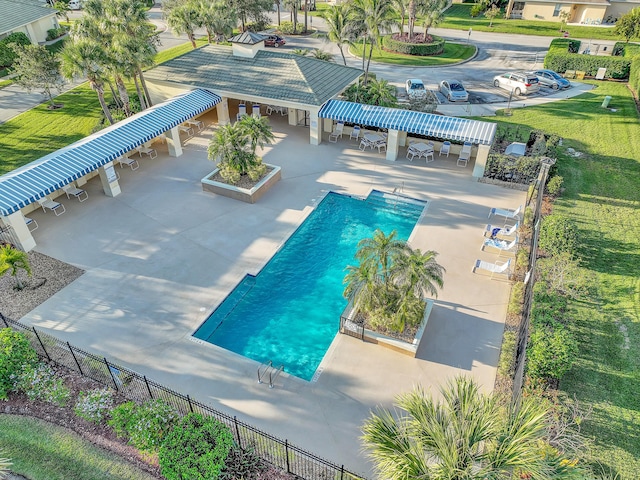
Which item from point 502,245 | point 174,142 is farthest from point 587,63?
point 174,142

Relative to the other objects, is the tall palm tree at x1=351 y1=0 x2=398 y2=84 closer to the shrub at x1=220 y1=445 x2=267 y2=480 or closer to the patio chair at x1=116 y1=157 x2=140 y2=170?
the patio chair at x1=116 y1=157 x2=140 y2=170

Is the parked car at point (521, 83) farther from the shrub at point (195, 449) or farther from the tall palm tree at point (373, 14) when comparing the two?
the shrub at point (195, 449)

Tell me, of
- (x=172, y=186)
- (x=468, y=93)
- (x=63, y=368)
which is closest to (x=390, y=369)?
(x=63, y=368)

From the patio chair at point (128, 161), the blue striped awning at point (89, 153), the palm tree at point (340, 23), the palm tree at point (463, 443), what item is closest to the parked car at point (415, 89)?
the palm tree at point (340, 23)

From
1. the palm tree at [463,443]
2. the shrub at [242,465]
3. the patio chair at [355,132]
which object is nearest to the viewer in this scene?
the palm tree at [463,443]

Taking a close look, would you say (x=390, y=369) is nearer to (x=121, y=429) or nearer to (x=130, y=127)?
(x=121, y=429)

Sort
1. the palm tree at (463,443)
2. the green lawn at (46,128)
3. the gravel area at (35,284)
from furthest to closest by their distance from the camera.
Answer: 1. the green lawn at (46,128)
2. the gravel area at (35,284)
3. the palm tree at (463,443)
